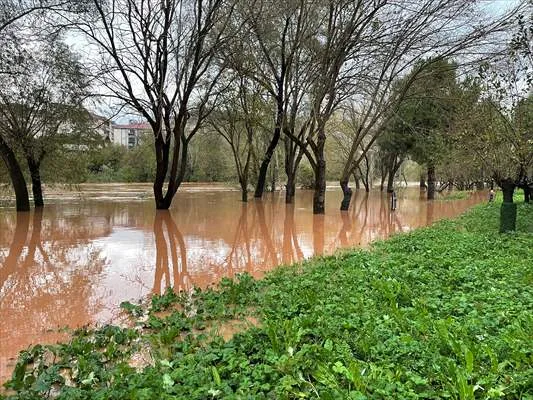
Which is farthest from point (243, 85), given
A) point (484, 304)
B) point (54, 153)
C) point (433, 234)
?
point (484, 304)

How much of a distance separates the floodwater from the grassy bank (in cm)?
88

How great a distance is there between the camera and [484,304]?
Result: 5336mm

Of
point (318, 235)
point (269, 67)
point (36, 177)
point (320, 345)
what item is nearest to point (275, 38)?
point (269, 67)

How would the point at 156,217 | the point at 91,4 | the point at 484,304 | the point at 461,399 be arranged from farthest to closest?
the point at 156,217 < the point at 91,4 < the point at 484,304 < the point at 461,399

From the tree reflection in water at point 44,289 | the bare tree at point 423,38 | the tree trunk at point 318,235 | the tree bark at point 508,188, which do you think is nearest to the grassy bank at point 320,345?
the tree reflection in water at point 44,289

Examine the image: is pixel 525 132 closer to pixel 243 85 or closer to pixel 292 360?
pixel 292 360

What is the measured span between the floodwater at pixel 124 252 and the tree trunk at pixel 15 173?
864 mm

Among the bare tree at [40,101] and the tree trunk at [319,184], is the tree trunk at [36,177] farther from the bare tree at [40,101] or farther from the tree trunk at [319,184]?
the tree trunk at [319,184]

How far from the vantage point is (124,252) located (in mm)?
11750

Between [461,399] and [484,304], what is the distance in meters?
2.58

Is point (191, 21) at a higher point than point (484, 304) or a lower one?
higher

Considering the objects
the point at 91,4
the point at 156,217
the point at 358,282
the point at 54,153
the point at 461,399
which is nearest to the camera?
the point at 461,399

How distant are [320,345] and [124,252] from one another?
28.2ft

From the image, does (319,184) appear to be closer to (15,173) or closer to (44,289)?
(15,173)
